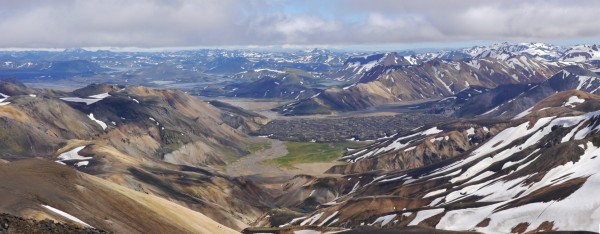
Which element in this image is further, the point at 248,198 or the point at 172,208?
the point at 248,198

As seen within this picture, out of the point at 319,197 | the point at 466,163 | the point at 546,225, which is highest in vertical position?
the point at 546,225

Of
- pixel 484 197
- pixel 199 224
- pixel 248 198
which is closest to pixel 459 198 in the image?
pixel 484 197

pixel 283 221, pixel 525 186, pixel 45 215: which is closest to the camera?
pixel 45 215

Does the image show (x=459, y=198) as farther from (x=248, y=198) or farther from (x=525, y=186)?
(x=248, y=198)

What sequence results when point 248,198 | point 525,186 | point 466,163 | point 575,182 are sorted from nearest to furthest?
point 575,182, point 525,186, point 466,163, point 248,198

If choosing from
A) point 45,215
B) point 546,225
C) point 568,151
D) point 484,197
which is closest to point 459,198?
point 484,197

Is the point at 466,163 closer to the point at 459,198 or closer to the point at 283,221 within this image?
the point at 459,198

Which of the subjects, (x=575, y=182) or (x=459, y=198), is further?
(x=459, y=198)

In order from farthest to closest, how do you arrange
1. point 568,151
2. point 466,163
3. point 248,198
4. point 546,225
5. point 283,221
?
point 248,198 → point 466,163 → point 283,221 → point 568,151 → point 546,225

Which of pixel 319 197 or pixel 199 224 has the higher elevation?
pixel 199 224
